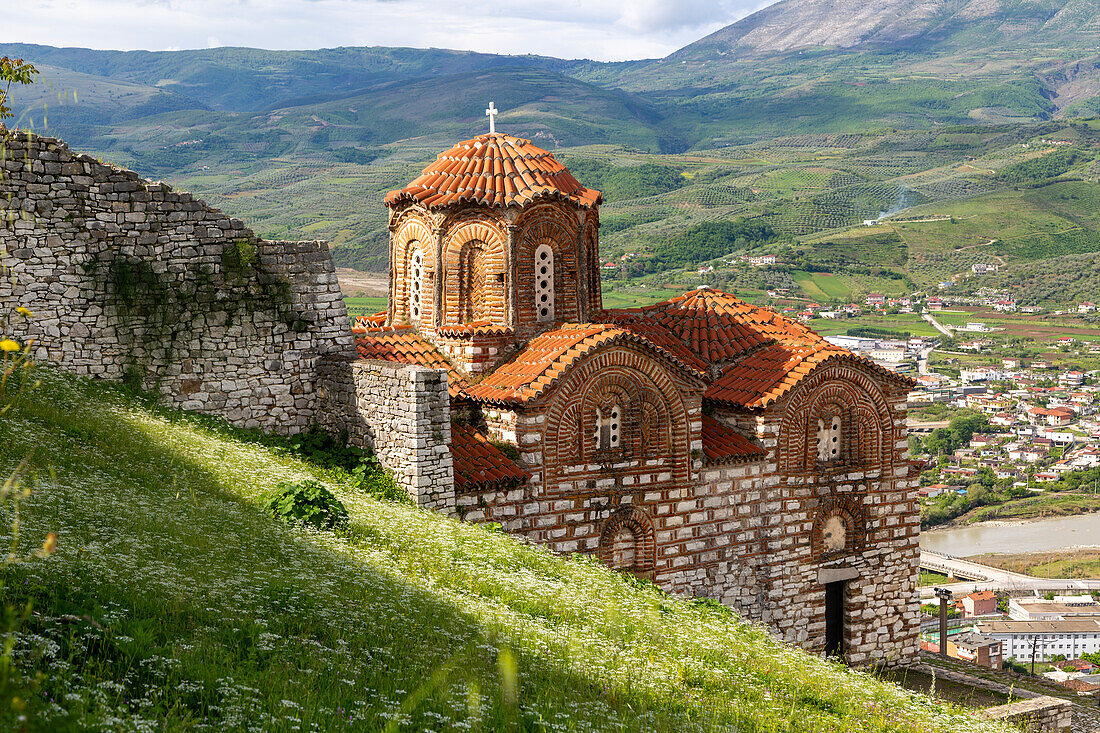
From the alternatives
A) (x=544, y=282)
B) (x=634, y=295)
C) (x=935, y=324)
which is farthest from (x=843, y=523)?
(x=935, y=324)

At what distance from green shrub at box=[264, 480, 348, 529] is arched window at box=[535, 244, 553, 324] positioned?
5.29 metres

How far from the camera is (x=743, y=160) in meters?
161

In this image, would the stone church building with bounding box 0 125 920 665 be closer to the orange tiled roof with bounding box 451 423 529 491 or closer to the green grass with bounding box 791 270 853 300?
the orange tiled roof with bounding box 451 423 529 491

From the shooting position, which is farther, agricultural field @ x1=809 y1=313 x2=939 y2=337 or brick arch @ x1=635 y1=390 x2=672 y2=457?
agricultural field @ x1=809 y1=313 x2=939 y2=337

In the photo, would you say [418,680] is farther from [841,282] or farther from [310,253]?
[841,282]

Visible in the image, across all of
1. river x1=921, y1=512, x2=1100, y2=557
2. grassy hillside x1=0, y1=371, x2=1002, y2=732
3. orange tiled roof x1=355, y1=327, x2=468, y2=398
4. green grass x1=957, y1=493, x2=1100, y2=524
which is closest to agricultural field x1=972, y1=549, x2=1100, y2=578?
river x1=921, y1=512, x2=1100, y2=557

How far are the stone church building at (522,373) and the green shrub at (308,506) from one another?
1922 mm

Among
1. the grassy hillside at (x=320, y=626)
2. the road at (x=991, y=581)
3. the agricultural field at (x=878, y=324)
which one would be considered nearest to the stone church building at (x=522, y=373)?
the grassy hillside at (x=320, y=626)

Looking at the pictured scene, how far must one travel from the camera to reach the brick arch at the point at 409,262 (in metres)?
15.1

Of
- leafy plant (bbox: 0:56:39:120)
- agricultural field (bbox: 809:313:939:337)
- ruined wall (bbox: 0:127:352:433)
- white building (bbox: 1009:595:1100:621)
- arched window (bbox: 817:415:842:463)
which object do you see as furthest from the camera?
agricultural field (bbox: 809:313:939:337)

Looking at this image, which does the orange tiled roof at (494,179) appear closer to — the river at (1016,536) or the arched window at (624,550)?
the arched window at (624,550)

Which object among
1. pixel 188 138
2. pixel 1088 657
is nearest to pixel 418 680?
pixel 1088 657

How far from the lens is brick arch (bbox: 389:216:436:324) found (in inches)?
593

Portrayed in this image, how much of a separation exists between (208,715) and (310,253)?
881 centimetres
